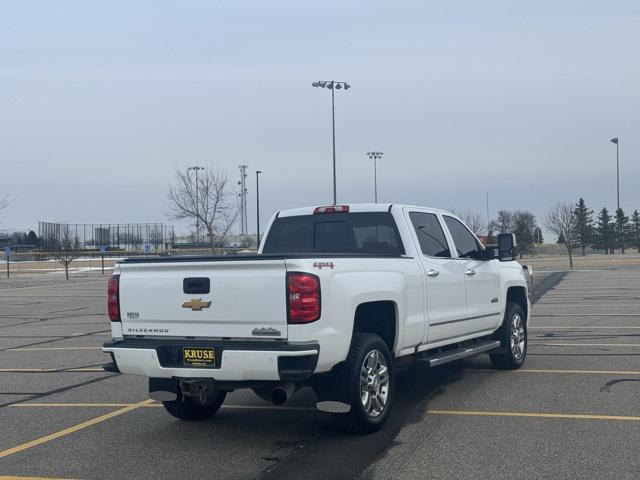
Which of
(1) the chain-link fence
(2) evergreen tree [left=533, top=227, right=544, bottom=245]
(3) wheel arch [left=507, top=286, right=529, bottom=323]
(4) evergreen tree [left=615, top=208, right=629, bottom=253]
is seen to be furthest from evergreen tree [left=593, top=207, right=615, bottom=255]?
(3) wheel arch [left=507, top=286, right=529, bottom=323]

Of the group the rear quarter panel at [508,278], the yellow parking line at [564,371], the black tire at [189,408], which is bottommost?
the yellow parking line at [564,371]

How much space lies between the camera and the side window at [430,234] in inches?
336

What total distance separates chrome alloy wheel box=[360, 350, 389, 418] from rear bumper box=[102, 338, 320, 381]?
2.56 feet

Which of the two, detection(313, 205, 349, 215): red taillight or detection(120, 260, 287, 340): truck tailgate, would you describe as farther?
detection(313, 205, 349, 215): red taillight

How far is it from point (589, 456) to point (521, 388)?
2.85 meters

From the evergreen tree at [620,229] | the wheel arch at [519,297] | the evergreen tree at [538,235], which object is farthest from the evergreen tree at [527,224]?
the wheel arch at [519,297]

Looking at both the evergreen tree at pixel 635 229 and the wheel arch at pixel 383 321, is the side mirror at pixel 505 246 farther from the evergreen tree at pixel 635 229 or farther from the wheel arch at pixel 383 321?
the evergreen tree at pixel 635 229

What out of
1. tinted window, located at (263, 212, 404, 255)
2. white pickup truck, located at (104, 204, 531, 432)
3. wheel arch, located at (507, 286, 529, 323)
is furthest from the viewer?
wheel arch, located at (507, 286, 529, 323)

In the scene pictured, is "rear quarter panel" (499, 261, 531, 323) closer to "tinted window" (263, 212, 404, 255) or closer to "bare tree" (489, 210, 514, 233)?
"tinted window" (263, 212, 404, 255)

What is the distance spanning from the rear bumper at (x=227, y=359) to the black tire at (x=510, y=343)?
4415 mm

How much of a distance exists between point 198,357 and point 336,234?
2622 millimetres

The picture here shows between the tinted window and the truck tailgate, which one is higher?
the tinted window

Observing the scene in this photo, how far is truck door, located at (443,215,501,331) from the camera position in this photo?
9.14 meters

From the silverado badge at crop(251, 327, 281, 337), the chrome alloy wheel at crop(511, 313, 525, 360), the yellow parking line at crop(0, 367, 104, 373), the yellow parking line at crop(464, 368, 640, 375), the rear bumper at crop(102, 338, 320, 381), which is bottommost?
the yellow parking line at crop(0, 367, 104, 373)
